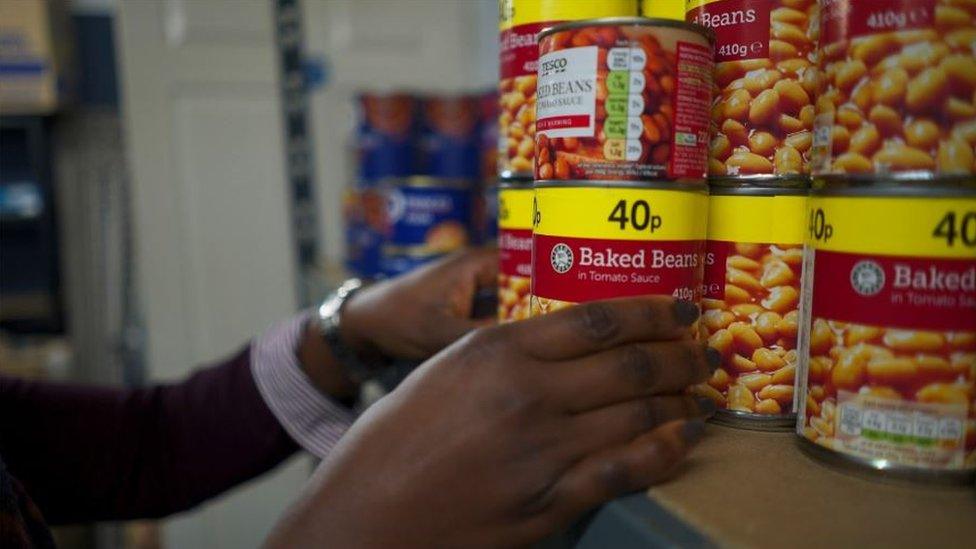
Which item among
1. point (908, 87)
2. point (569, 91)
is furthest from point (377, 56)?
point (908, 87)

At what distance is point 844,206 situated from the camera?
428mm

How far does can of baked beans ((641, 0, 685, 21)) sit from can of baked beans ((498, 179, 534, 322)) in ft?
0.60

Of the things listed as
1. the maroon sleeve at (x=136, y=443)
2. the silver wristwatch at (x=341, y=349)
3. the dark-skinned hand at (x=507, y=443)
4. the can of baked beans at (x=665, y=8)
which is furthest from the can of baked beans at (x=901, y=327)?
the maroon sleeve at (x=136, y=443)

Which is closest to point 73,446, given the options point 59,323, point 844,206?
point 844,206

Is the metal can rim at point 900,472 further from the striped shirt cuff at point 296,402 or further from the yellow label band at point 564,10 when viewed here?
the striped shirt cuff at point 296,402

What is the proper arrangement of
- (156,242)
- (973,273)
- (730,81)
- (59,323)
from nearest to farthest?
(973,273), (730,81), (156,242), (59,323)

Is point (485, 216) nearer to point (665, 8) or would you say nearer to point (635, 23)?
point (665, 8)

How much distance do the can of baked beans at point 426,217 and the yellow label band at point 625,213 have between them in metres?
0.97

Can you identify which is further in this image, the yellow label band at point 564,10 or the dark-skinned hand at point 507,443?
the yellow label band at point 564,10

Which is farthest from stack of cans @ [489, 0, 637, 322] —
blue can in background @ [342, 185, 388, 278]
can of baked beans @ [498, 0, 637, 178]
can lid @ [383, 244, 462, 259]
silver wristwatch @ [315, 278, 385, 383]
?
blue can in background @ [342, 185, 388, 278]

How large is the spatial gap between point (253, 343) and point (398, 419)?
0.67 meters

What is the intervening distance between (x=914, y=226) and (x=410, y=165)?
57.3 inches

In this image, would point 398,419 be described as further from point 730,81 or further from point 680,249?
point 730,81

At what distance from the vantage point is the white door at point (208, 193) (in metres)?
2.11
